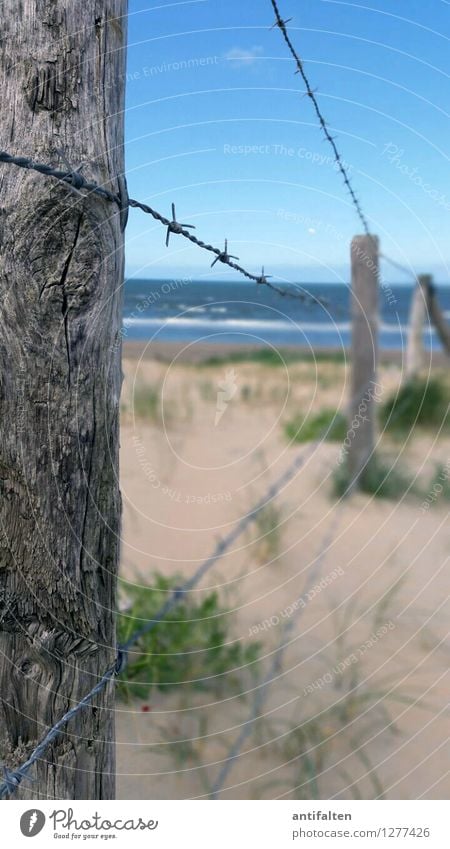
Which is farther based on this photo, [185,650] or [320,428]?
[320,428]

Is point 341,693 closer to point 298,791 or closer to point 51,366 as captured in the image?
point 298,791

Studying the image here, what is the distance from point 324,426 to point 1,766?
12.0 feet

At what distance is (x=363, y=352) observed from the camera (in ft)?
12.3

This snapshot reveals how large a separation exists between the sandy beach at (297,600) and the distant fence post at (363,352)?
13cm

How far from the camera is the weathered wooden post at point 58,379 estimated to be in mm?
1059

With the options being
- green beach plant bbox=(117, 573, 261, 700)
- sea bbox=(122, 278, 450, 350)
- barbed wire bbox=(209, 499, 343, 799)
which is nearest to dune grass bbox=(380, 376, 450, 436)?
sea bbox=(122, 278, 450, 350)

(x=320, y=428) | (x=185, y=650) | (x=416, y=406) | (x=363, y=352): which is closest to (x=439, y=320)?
(x=363, y=352)

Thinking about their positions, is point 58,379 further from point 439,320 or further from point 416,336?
point 416,336

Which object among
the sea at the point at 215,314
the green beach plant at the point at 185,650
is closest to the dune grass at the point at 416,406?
the sea at the point at 215,314

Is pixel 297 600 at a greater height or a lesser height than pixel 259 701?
greater

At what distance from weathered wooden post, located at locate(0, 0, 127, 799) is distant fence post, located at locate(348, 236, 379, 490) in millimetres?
1875

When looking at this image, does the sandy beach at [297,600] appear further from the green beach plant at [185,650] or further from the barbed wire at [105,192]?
the barbed wire at [105,192]

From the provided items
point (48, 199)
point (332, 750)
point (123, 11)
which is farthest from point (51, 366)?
point (332, 750)

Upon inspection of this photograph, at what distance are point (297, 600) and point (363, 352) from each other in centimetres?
132
